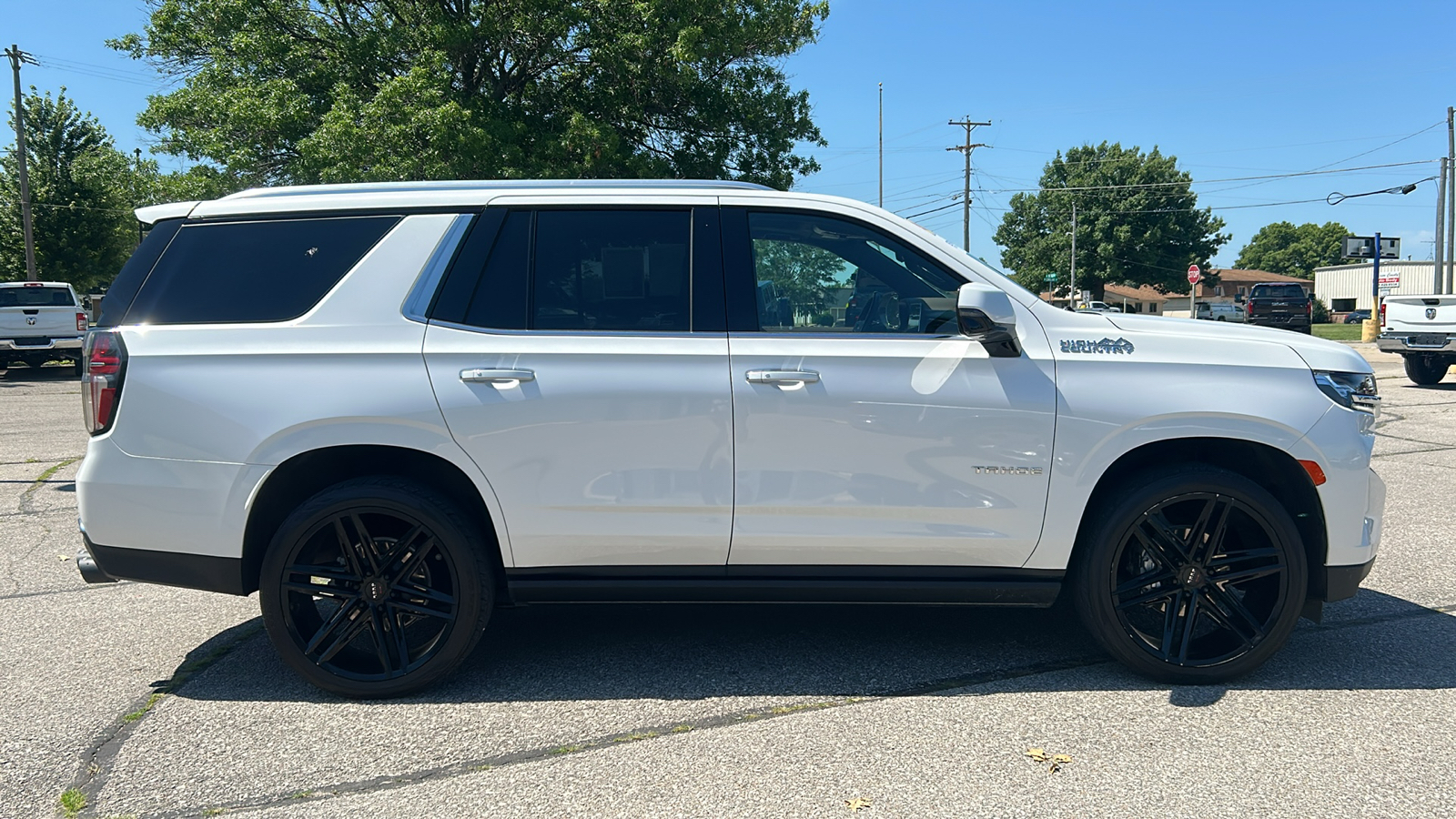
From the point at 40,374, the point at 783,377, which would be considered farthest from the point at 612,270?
the point at 40,374

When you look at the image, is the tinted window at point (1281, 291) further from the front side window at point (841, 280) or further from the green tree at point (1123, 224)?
the front side window at point (841, 280)

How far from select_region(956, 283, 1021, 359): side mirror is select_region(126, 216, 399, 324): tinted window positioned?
2.20 meters

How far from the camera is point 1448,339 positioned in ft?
46.8

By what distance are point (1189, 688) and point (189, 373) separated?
3947 millimetres

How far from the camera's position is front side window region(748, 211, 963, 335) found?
12.3 feet

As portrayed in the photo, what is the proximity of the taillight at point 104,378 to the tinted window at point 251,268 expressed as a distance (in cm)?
13

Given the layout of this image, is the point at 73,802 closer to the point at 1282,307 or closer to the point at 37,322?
the point at 37,322

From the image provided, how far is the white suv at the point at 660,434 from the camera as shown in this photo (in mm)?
3592

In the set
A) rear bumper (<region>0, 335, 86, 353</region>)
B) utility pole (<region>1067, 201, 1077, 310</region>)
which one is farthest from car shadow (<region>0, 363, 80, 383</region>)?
utility pole (<region>1067, 201, 1077, 310</region>)

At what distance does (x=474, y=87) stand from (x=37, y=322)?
9636mm

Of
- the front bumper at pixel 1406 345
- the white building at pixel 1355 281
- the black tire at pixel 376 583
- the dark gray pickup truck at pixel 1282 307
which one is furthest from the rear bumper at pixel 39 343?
the white building at pixel 1355 281

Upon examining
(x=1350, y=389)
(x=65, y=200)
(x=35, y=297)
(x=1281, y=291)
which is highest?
(x=65, y=200)

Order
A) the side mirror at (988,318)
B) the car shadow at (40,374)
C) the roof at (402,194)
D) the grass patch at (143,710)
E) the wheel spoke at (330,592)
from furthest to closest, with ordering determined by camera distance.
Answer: the car shadow at (40,374) < the roof at (402,194) < the wheel spoke at (330,592) < the grass patch at (143,710) < the side mirror at (988,318)

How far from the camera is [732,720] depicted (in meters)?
3.48
